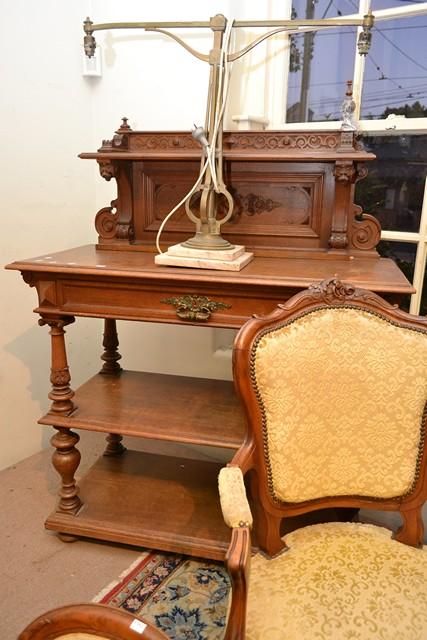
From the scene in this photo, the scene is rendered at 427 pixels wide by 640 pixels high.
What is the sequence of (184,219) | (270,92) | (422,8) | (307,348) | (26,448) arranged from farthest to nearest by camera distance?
(26,448) → (270,92) → (184,219) → (422,8) → (307,348)

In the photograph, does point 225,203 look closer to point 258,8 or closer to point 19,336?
point 258,8

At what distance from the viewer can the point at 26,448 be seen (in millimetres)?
2355

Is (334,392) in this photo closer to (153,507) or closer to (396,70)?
(153,507)

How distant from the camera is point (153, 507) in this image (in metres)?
1.91

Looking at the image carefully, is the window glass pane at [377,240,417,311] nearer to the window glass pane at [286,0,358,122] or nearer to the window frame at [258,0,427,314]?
the window frame at [258,0,427,314]

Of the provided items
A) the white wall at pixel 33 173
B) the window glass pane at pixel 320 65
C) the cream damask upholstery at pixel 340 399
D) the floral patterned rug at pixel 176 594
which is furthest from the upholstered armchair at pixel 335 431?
the white wall at pixel 33 173

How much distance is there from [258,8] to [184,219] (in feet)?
2.82

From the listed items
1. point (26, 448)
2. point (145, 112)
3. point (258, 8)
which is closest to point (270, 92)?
point (258, 8)

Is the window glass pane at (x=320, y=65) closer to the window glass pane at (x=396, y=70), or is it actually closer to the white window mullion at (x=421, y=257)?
the window glass pane at (x=396, y=70)

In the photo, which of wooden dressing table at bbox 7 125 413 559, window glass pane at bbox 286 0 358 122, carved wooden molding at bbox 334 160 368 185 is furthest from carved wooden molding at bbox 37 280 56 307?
window glass pane at bbox 286 0 358 122

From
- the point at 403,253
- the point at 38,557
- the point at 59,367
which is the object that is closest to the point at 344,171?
the point at 403,253

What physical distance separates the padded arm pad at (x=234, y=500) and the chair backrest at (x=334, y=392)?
0.46ft

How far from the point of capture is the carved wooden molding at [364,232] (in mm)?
1756

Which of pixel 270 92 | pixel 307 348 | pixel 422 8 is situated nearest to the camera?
pixel 307 348
